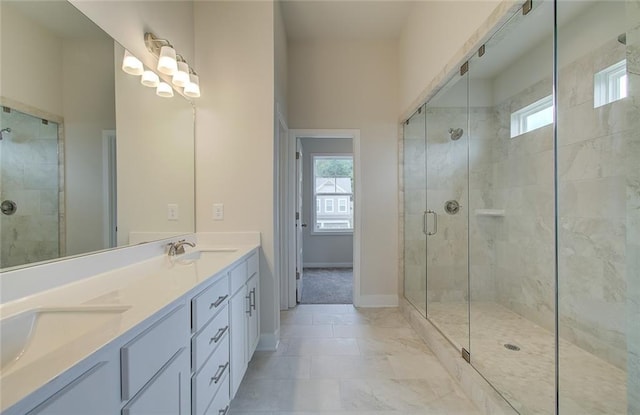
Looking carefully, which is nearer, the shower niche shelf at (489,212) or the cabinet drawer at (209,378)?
the cabinet drawer at (209,378)

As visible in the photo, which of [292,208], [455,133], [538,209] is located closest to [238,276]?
[292,208]

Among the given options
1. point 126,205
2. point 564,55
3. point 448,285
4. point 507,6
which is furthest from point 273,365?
point 564,55

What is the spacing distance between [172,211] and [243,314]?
34.2 inches

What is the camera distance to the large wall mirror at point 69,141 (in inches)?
37.1

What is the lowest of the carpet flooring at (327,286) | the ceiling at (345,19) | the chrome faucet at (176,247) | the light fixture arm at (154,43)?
the carpet flooring at (327,286)

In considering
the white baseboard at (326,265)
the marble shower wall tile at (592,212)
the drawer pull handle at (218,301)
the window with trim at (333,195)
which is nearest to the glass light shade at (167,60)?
the drawer pull handle at (218,301)

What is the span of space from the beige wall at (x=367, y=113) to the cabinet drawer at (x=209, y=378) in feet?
6.68

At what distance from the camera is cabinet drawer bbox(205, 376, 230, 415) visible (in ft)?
4.06

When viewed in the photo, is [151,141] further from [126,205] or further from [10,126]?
[10,126]

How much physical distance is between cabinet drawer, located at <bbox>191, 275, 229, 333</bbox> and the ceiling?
104 inches

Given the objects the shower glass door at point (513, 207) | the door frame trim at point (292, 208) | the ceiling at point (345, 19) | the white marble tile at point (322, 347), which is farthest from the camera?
the door frame trim at point (292, 208)

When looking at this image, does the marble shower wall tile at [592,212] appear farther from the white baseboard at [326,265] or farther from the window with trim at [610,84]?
the white baseboard at [326,265]

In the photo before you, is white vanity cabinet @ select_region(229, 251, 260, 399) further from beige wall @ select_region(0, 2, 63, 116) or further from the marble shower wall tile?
the marble shower wall tile

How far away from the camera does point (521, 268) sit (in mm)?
2670
